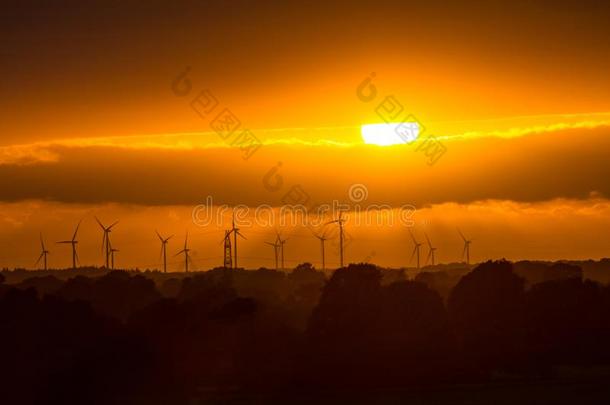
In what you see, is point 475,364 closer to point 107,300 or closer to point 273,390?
point 273,390

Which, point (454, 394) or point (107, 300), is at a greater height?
point (107, 300)

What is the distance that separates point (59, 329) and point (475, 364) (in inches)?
1627

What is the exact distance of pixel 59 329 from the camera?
395 feet

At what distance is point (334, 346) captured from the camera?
132875 mm

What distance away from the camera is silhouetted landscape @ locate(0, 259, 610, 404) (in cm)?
11100

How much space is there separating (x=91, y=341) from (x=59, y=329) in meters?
4.82

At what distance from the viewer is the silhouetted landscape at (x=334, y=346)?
111 m

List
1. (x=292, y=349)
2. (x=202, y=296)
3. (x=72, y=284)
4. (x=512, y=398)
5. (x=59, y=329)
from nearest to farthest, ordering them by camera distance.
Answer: (x=512, y=398) < (x=59, y=329) < (x=292, y=349) < (x=202, y=296) < (x=72, y=284)

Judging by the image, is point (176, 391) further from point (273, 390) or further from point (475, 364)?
point (475, 364)

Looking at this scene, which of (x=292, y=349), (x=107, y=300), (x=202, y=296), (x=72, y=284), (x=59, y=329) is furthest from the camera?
(x=72, y=284)

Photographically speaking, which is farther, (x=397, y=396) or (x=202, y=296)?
(x=202, y=296)

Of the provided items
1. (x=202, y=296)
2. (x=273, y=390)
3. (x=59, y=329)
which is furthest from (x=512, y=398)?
(x=202, y=296)

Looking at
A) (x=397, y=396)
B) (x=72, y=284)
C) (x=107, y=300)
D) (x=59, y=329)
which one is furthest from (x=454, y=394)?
(x=72, y=284)

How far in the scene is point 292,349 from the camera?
435ft
